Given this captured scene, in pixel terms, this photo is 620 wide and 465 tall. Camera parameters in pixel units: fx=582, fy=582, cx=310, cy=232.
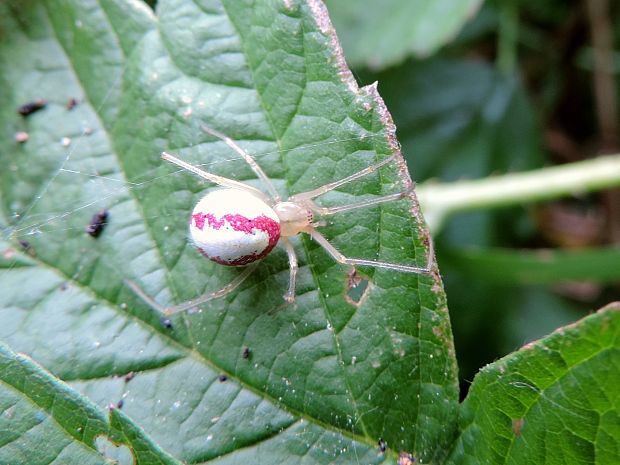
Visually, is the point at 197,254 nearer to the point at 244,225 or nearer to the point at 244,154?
the point at 244,225

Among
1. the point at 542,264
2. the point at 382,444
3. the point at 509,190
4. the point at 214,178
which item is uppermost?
the point at 214,178

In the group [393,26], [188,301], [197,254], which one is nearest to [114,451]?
[188,301]

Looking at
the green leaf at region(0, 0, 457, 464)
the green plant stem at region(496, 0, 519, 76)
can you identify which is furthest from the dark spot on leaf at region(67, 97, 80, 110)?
the green plant stem at region(496, 0, 519, 76)

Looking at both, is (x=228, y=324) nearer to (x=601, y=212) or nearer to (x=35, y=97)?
(x=35, y=97)

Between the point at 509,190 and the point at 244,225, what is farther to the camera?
the point at 509,190

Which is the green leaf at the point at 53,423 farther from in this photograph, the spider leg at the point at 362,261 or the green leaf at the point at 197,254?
the spider leg at the point at 362,261

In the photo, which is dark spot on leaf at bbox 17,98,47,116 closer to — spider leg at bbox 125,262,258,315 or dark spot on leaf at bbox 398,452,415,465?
spider leg at bbox 125,262,258,315

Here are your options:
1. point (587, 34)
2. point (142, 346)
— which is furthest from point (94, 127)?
point (587, 34)
